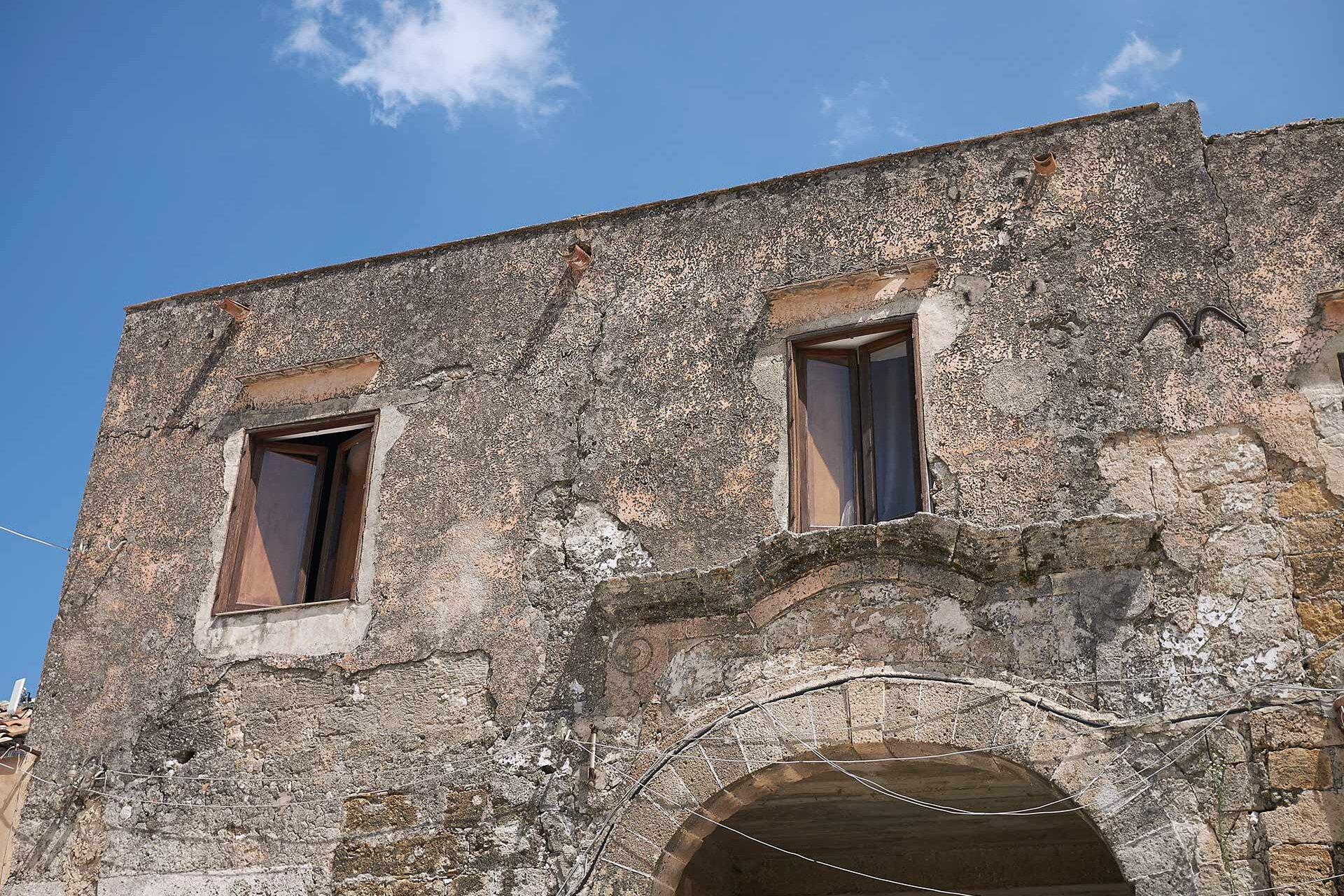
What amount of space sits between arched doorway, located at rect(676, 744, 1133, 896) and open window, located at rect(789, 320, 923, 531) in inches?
54.8

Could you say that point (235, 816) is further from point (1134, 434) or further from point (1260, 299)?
point (1260, 299)

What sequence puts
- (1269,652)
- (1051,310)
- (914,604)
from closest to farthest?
(1269,652) → (914,604) → (1051,310)

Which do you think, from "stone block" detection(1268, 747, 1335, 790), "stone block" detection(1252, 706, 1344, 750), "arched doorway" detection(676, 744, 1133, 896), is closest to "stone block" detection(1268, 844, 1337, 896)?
"stone block" detection(1268, 747, 1335, 790)

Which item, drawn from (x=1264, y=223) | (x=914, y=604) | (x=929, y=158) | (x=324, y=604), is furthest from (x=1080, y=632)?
(x=324, y=604)

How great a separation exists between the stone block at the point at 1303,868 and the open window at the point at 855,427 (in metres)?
2.11

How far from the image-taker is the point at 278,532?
297 inches

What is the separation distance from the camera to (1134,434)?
6.04m

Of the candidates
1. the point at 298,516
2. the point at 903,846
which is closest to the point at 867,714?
the point at 903,846

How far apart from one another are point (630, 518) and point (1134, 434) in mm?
2423

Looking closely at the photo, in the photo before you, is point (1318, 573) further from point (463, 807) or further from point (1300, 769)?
point (463, 807)

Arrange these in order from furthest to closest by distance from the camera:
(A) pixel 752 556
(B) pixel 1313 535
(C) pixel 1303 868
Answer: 1. (A) pixel 752 556
2. (B) pixel 1313 535
3. (C) pixel 1303 868

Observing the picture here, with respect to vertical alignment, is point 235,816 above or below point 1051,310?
below

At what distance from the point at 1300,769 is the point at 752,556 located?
2.37 metres

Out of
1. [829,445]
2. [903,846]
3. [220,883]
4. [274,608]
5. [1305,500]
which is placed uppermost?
[829,445]
